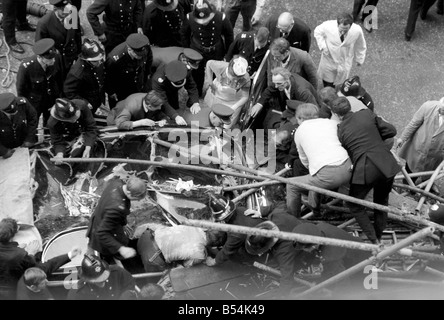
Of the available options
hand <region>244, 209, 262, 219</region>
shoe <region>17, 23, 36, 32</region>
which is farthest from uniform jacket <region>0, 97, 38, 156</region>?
shoe <region>17, 23, 36, 32</region>

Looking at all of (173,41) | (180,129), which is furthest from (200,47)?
(180,129)

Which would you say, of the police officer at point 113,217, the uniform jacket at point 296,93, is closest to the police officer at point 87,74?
the police officer at point 113,217

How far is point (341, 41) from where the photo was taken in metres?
9.06

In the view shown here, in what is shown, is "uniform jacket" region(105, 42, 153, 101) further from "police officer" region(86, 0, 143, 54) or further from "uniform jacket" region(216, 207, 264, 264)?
"uniform jacket" region(216, 207, 264, 264)

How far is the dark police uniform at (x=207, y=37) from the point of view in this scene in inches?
350

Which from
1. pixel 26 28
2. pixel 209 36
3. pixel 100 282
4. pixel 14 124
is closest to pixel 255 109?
pixel 209 36

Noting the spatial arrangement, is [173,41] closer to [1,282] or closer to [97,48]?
[97,48]

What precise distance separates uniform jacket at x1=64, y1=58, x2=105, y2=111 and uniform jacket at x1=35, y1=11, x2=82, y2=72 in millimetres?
462

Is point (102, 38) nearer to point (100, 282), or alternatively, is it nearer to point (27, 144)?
point (27, 144)

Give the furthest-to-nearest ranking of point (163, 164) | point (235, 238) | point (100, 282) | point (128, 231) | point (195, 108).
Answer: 1. point (195, 108)
2. point (163, 164)
3. point (128, 231)
4. point (235, 238)
5. point (100, 282)

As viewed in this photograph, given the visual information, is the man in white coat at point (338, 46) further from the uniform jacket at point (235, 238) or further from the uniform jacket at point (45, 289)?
the uniform jacket at point (45, 289)

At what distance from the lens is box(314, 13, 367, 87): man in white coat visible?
8969 mm

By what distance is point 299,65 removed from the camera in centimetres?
878

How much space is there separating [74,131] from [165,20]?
6.79ft
